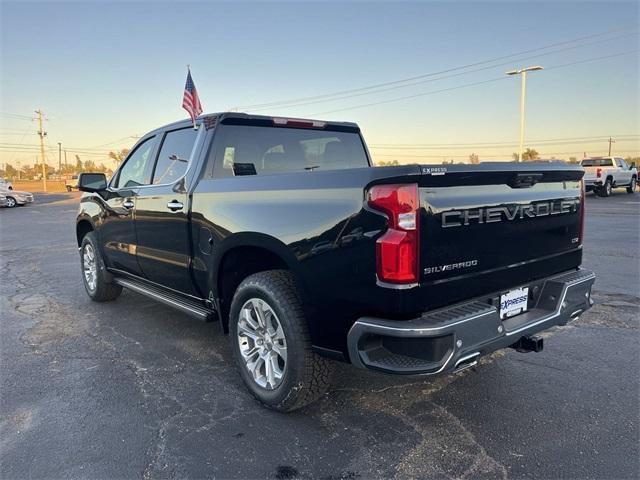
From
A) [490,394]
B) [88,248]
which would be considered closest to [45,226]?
[88,248]

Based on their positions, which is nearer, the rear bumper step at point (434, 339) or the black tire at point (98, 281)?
the rear bumper step at point (434, 339)

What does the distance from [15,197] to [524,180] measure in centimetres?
3080

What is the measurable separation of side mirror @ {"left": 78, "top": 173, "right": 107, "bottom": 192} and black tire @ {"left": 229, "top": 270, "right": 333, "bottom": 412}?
9.81ft

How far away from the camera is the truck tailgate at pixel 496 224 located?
244 cm

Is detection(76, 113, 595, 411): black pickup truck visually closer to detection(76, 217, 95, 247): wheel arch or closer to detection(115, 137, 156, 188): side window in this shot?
detection(115, 137, 156, 188): side window

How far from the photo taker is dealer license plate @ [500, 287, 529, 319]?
2.86m

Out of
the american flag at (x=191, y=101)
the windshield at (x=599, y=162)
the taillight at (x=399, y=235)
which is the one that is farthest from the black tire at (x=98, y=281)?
the windshield at (x=599, y=162)

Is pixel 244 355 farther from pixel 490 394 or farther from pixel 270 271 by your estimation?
pixel 490 394

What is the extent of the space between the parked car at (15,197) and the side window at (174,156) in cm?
2718

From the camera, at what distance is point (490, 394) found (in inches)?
128

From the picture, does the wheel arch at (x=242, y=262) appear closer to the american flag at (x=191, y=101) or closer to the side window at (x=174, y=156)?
the side window at (x=174, y=156)

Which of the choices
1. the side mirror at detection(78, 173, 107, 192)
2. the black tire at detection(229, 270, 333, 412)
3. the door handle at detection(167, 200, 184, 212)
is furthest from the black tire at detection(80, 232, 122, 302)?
the black tire at detection(229, 270, 333, 412)

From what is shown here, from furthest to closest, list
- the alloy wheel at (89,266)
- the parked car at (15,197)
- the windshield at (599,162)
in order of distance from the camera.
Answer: the parked car at (15,197) → the windshield at (599,162) → the alloy wheel at (89,266)

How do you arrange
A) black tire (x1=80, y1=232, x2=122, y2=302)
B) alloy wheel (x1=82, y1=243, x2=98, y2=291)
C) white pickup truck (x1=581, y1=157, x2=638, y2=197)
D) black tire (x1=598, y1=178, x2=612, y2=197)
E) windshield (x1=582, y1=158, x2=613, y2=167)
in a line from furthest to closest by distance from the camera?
1. windshield (x1=582, y1=158, x2=613, y2=167)
2. black tire (x1=598, y1=178, x2=612, y2=197)
3. white pickup truck (x1=581, y1=157, x2=638, y2=197)
4. alloy wheel (x1=82, y1=243, x2=98, y2=291)
5. black tire (x1=80, y1=232, x2=122, y2=302)
